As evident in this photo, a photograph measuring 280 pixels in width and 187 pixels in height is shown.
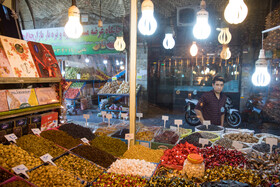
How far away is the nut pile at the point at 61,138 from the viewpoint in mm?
2299

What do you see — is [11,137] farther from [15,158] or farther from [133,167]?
[133,167]

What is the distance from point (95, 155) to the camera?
7.11 ft

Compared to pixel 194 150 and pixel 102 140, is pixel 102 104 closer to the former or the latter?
pixel 102 140

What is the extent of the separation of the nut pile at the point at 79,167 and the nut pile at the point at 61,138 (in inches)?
10.4

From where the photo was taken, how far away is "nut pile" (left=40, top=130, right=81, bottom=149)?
2299mm

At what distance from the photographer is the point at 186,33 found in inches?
171

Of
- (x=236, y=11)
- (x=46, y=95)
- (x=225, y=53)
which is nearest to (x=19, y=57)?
(x=46, y=95)

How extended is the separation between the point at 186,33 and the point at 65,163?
151 inches

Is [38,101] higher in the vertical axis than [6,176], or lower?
higher

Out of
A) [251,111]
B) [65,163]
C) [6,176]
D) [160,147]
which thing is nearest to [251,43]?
[251,111]

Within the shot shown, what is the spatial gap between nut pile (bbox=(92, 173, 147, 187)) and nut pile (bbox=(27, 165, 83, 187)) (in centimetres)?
20

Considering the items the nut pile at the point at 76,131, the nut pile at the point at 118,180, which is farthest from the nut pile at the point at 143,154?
the nut pile at the point at 76,131

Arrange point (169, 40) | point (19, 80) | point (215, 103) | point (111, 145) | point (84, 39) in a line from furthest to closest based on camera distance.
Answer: point (84, 39) < point (169, 40) < point (215, 103) < point (111, 145) < point (19, 80)

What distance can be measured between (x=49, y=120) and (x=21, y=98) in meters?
0.54
